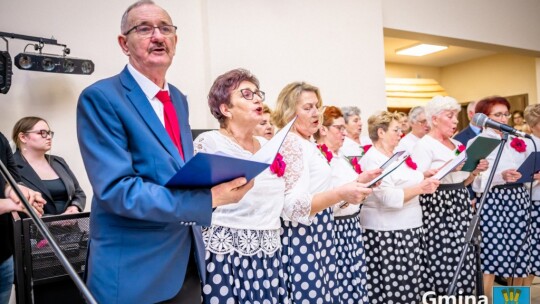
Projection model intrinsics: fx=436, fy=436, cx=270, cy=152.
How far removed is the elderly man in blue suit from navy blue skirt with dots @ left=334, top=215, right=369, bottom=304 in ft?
4.97

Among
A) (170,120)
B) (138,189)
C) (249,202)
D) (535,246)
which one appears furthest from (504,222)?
(138,189)

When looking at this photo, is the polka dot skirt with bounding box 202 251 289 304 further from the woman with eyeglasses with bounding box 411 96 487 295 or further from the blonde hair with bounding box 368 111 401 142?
the woman with eyeglasses with bounding box 411 96 487 295

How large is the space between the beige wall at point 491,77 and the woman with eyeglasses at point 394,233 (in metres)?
7.09

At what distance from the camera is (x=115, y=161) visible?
112cm

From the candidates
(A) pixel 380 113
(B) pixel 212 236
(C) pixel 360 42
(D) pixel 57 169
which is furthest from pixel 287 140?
(C) pixel 360 42

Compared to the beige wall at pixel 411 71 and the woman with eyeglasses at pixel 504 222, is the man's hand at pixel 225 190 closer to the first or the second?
the woman with eyeglasses at pixel 504 222

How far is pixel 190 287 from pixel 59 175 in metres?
2.20

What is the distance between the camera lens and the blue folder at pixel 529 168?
3.53 m

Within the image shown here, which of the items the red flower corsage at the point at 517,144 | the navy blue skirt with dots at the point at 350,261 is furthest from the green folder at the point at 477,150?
the navy blue skirt with dots at the point at 350,261

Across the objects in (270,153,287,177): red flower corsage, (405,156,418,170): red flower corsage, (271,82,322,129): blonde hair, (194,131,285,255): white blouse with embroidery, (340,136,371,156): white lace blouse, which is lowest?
(194,131,285,255): white blouse with embroidery

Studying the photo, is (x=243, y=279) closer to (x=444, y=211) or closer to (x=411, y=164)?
(x=411, y=164)

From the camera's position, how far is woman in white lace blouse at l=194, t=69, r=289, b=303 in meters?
1.82

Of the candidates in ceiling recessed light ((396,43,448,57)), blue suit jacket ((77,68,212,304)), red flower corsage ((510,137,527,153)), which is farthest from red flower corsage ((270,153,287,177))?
ceiling recessed light ((396,43,448,57))

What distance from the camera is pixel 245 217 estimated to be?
1860 mm
